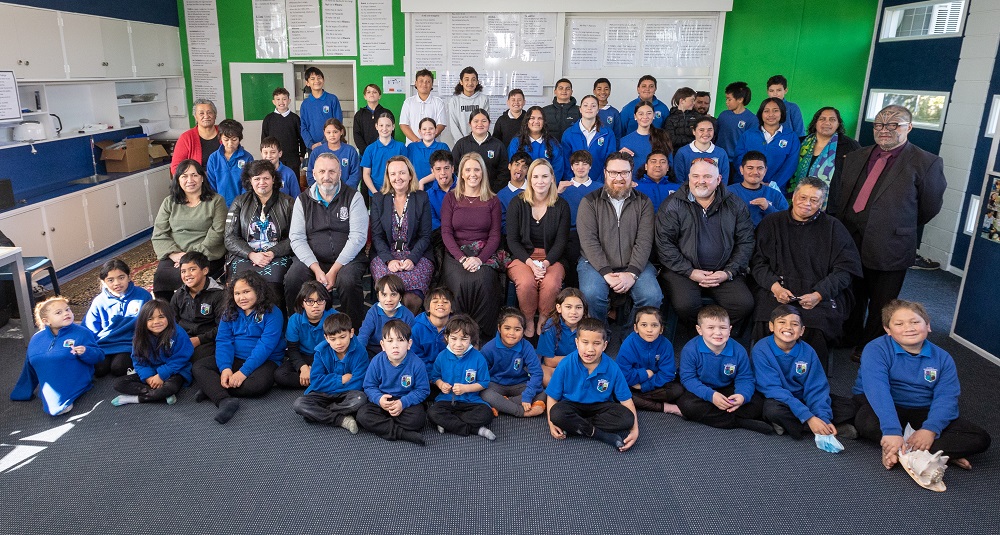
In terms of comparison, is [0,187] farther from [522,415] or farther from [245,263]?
[522,415]

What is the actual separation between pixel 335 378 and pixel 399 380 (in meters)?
0.37

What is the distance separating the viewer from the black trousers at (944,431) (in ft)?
9.25

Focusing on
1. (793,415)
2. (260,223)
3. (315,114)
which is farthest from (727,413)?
(315,114)

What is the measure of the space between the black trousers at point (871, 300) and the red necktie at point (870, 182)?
15.6 inches

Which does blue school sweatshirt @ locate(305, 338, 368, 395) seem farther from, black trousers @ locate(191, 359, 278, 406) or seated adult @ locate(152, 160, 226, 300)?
seated adult @ locate(152, 160, 226, 300)

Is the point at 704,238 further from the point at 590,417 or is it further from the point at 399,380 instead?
the point at 399,380

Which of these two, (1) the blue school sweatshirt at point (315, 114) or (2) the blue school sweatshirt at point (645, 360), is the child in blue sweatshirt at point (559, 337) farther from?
(1) the blue school sweatshirt at point (315, 114)

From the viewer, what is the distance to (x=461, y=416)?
3.13 meters

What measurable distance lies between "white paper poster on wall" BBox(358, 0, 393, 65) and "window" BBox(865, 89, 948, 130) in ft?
17.4

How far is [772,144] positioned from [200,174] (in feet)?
13.8

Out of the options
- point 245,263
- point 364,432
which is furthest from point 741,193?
point 245,263

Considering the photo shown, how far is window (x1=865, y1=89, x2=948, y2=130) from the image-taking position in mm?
5840

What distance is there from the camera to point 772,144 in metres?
4.86

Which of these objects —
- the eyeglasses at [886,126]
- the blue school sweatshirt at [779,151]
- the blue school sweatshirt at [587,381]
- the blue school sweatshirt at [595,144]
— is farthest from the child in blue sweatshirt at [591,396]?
the blue school sweatshirt at [779,151]
